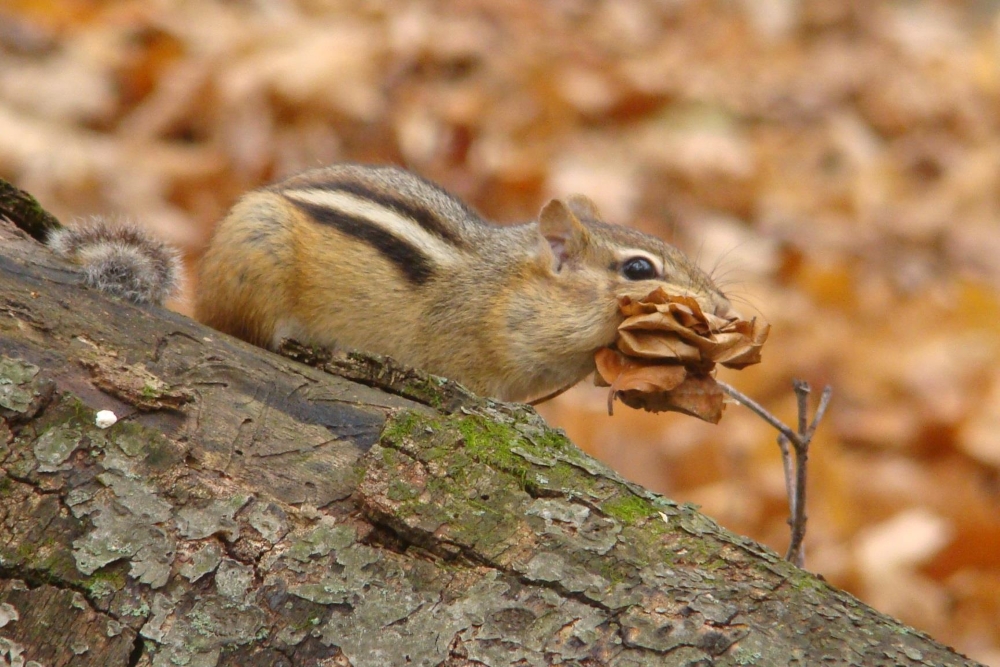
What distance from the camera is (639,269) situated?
12.9ft

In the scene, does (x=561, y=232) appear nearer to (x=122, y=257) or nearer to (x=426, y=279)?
(x=426, y=279)

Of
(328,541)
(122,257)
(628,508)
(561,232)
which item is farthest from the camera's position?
(561,232)

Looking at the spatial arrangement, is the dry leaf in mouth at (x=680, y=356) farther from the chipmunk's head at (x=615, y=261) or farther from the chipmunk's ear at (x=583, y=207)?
the chipmunk's ear at (x=583, y=207)

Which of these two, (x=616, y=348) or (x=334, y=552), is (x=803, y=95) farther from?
(x=334, y=552)

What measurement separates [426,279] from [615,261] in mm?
678

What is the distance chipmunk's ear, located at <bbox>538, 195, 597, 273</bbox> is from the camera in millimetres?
4023

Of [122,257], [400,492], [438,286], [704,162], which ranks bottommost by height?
[400,492]

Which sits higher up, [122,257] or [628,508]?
[122,257]

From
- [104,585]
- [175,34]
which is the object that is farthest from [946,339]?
[104,585]

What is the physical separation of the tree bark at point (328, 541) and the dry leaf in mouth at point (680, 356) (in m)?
0.56

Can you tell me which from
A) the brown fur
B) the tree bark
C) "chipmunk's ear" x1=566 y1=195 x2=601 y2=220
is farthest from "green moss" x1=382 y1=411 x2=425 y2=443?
"chipmunk's ear" x1=566 y1=195 x2=601 y2=220

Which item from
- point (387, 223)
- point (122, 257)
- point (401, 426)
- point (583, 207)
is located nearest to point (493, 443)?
point (401, 426)

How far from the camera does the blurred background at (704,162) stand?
5.16m

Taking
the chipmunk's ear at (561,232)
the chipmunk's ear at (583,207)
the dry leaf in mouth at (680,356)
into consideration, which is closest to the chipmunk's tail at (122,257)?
the dry leaf in mouth at (680,356)
